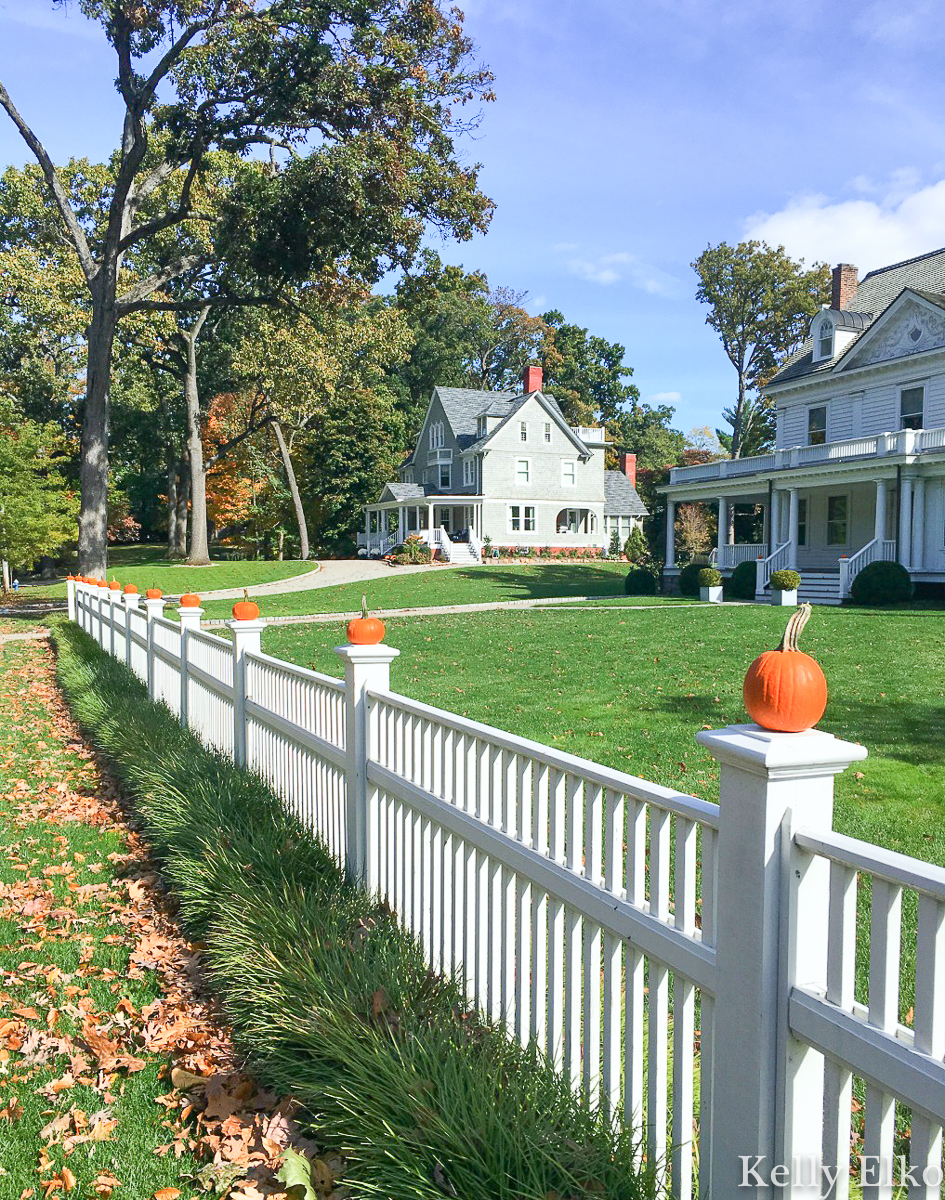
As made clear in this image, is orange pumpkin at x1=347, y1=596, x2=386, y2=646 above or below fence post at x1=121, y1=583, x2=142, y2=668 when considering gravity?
above

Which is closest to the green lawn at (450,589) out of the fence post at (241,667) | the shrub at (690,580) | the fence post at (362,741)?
the shrub at (690,580)

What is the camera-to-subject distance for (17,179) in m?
29.8

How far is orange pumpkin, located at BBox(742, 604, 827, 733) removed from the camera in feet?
5.98

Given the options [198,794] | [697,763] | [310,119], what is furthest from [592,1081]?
[310,119]

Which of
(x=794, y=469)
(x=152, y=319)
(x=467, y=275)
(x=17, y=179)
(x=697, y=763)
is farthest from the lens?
(x=467, y=275)

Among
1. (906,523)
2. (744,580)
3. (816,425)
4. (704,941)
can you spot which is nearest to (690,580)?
(744,580)

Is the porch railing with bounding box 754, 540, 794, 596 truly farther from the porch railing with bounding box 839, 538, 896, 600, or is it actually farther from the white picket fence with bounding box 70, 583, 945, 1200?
the white picket fence with bounding box 70, 583, 945, 1200

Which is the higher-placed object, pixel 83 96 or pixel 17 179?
pixel 17 179

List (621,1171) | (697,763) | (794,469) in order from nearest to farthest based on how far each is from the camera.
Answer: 1. (621,1171)
2. (697,763)
3. (794,469)

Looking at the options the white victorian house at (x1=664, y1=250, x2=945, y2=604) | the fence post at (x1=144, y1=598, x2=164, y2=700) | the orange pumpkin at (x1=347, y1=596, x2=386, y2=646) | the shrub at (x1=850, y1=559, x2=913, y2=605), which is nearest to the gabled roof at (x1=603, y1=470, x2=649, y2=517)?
the white victorian house at (x1=664, y1=250, x2=945, y2=604)

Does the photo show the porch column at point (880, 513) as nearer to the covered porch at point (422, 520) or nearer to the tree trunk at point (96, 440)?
the tree trunk at point (96, 440)

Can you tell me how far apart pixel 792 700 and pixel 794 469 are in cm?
2576

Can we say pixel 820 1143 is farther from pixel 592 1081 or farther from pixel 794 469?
pixel 794 469

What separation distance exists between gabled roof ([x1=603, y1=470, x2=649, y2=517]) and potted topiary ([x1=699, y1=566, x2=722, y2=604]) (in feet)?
81.6
